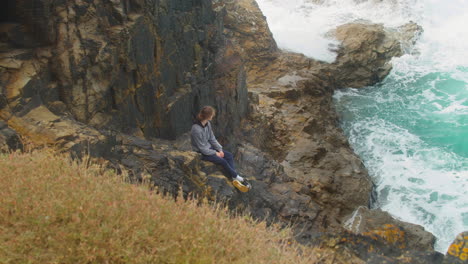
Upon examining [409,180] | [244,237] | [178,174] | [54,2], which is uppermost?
[54,2]

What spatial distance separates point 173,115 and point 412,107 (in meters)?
13.1

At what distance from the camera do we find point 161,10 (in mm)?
8617

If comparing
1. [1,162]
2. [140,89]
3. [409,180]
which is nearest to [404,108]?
[409,180]

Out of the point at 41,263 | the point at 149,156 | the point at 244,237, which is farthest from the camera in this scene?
the point at 149,156

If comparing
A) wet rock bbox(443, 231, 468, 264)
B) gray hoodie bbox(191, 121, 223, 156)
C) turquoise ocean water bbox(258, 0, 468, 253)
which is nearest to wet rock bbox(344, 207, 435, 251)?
turquoise ocean water bbox(258, 0, 468, 253)

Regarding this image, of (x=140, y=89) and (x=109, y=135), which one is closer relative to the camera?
(x=109, y=135)

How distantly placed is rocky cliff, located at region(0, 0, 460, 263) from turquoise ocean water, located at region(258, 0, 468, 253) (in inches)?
74.7

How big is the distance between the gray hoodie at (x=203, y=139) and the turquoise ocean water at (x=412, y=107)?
666 centimetres

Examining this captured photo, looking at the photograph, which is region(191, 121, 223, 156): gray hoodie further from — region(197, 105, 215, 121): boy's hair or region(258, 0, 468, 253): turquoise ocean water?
region(258, 0, 468, 253): turquoise ocean water

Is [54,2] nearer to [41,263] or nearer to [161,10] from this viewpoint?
[161,10]

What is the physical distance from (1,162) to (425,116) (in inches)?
671

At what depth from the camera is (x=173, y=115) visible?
29.9 ft

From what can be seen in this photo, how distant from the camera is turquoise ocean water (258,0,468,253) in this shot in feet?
41.5

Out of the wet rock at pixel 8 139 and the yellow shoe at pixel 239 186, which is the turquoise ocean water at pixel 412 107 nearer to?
the yellow shoe at pixel 239 186
